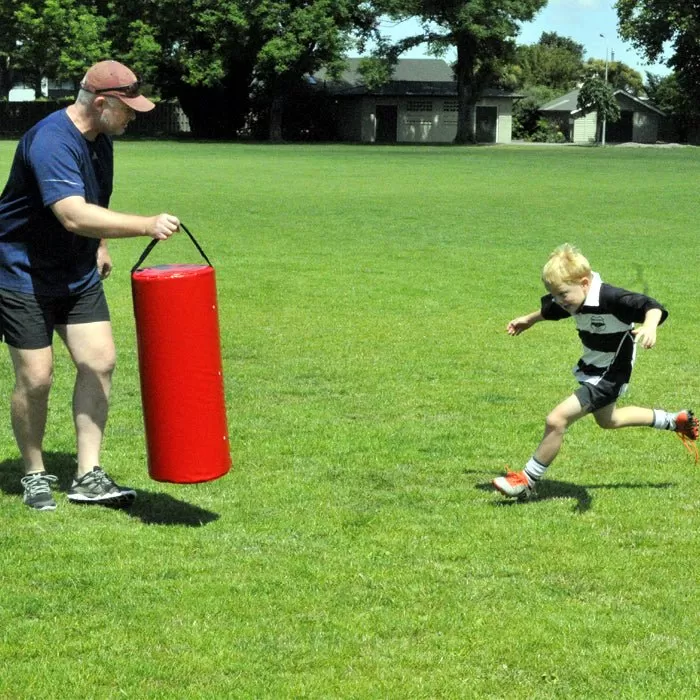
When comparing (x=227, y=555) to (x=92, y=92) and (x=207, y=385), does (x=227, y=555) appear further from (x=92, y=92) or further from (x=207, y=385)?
(x=92, y=92)

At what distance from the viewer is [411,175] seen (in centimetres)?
3653

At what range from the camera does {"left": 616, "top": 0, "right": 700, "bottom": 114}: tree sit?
290 feet

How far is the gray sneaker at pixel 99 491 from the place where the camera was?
6309 millimetres

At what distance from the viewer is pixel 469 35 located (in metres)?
78.4

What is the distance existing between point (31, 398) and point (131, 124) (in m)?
77.9

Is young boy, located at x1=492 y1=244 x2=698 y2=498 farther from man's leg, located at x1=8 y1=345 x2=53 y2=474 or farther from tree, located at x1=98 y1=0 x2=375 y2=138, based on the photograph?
tree, located at x1=98 y1=0 x2=375 y2=138

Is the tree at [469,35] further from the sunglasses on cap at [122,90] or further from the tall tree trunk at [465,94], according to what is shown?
the sunglasses on cap at [122,90]

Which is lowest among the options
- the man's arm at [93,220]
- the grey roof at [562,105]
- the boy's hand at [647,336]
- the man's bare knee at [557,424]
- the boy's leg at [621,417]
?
the grey roof at [562,105]

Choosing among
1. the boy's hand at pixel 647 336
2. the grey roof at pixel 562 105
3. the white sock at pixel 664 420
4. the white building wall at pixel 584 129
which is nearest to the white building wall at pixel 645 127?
the white building wall at pixel 584 129

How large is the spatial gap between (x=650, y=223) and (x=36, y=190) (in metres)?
17.0

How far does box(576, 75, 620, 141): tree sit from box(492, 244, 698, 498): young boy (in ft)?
295

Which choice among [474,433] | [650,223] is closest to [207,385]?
[474,433]

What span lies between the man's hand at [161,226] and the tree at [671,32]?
87.0m

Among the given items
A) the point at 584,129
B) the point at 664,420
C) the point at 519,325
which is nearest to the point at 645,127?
the point at 584,129
